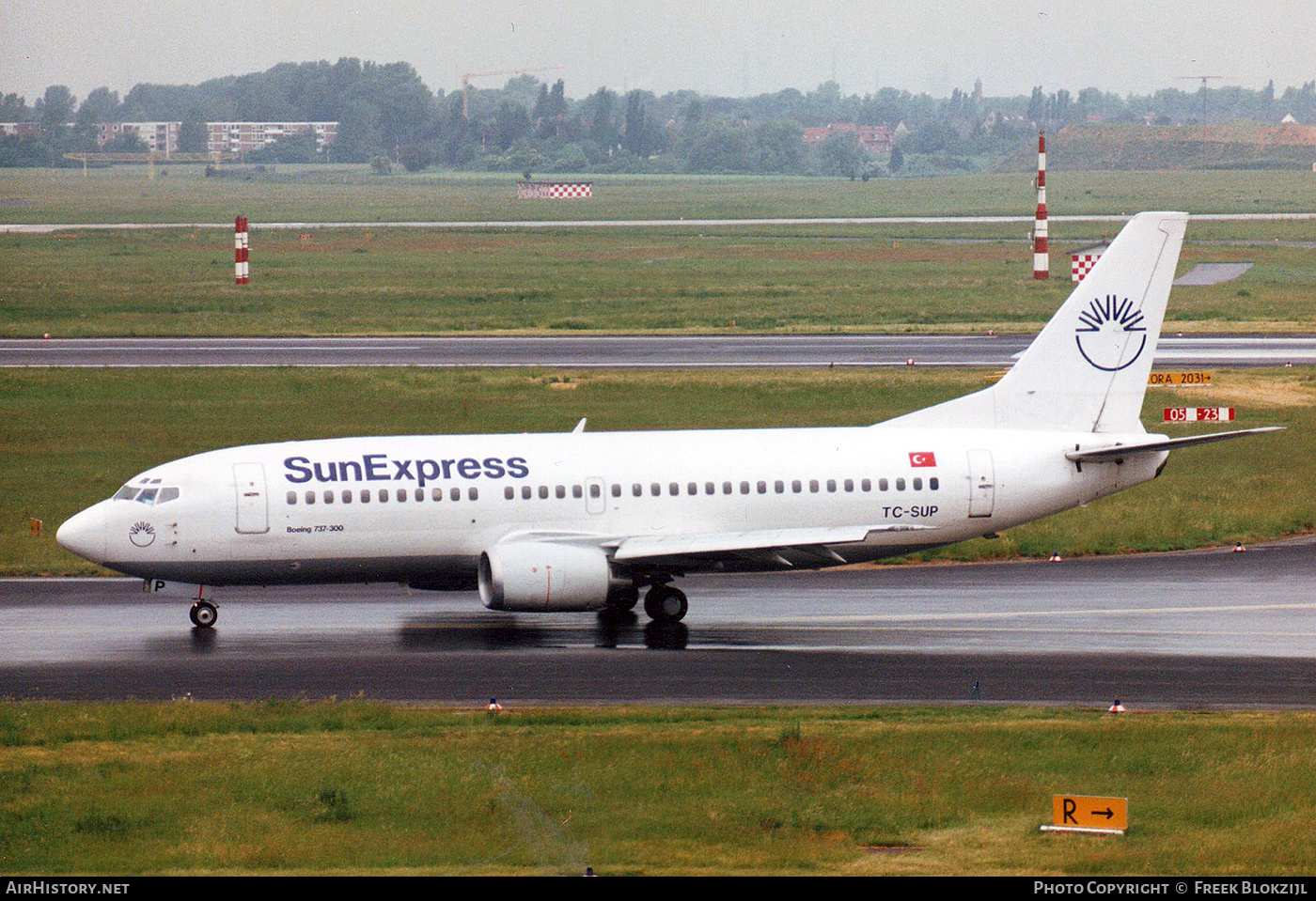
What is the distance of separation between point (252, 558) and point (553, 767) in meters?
12.5

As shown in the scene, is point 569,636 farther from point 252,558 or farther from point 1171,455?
point 1171,455

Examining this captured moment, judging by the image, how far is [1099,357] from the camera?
35969 mm

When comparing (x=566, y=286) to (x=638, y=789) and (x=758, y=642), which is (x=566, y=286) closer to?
(x=758, y=642)

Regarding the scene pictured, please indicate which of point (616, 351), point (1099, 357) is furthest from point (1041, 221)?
point (1099, 357)

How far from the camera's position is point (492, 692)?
28391mm

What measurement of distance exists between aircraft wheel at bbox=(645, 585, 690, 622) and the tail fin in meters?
6.71

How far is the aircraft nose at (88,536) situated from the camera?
33.1m

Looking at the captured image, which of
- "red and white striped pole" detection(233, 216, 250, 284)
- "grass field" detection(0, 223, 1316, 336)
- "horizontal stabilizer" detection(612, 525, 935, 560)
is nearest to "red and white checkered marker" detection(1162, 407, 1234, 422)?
"horizontal stabilizer" detection(612, 525, 935, 560)

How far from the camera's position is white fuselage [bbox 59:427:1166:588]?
33281mm

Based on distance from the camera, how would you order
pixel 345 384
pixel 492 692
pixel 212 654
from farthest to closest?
1. pixel 345 384
2. pixel 212 654
3. pixel 492 692

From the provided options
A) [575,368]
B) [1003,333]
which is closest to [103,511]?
[575,368]

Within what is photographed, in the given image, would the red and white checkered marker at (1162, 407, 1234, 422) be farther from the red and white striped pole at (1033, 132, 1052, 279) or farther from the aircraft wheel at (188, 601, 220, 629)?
the red and white striped pole at (1033, 132, 1052, 279)

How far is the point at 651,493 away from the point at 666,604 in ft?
7.29

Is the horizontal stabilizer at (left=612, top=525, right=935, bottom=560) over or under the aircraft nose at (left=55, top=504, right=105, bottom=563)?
over
